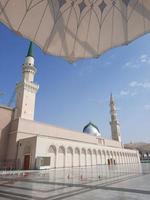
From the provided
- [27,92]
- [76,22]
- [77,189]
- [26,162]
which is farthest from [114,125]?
[77,189]

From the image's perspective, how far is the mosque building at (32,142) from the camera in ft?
87.2

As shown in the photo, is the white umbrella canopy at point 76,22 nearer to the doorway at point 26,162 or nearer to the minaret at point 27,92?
the doorway at point 26,162

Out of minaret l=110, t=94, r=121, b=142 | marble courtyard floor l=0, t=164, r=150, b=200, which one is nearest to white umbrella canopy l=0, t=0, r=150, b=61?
marble courtyard floor l=0, t=164, r=150, b=200

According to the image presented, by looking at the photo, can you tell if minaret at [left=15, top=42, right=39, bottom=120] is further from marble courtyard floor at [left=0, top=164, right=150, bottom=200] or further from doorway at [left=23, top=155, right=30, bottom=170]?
marble courtyard floor at [left=0, top=164, right=150, bottom=200]

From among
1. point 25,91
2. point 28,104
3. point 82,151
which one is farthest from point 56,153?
point 25,91

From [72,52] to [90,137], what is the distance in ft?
130

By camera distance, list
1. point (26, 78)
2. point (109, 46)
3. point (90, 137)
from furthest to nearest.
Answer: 1. point (90, 137)
2. point (26, 78)
3. point (109, 46)

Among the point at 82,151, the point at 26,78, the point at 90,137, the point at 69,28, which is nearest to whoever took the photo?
the point at 69,28

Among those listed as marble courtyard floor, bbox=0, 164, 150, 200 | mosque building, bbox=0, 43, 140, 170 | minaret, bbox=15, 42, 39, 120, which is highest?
minaret, bbox=15, 42, 39, 120

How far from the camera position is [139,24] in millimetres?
8438

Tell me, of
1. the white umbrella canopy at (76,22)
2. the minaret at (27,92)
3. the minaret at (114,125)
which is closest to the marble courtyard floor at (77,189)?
the white umbrella canopy at (76,22)

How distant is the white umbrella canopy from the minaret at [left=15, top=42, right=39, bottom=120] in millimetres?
28133

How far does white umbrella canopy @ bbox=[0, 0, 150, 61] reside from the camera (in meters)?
7.79

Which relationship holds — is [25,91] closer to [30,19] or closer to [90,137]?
[90,137]
